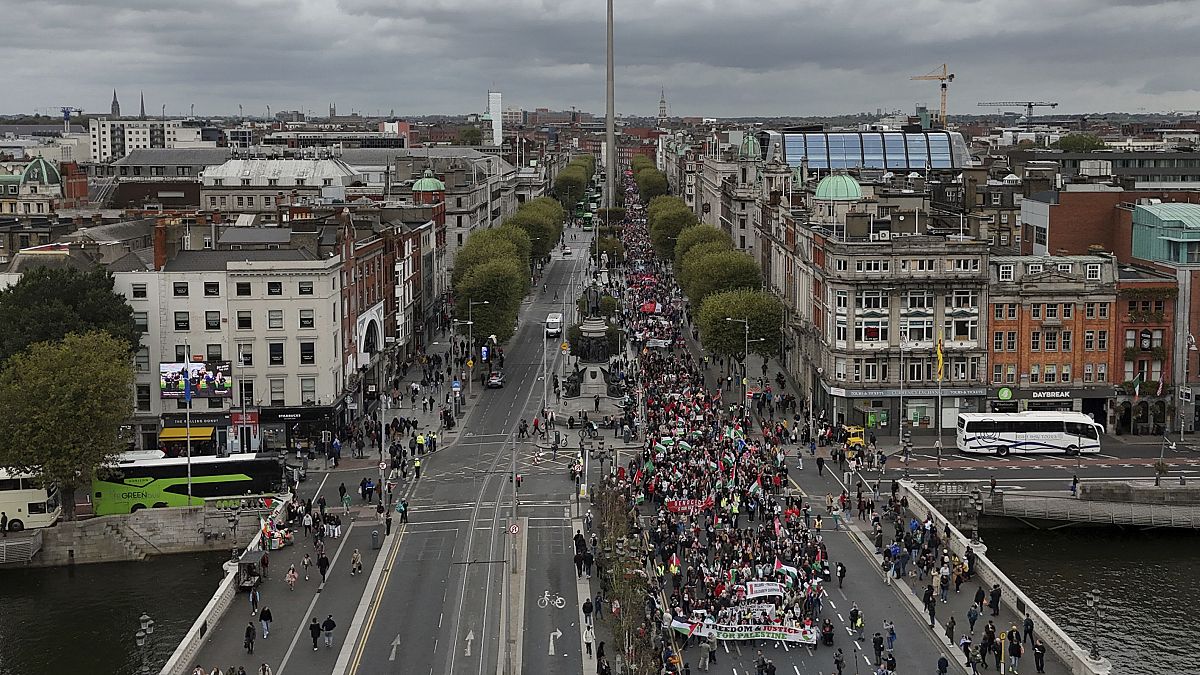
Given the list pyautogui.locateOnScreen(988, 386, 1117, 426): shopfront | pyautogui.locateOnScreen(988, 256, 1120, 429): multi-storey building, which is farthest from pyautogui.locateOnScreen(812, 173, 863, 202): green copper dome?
pyautogui.locateOnScreen(988, 386, 1117, 426): shopfront

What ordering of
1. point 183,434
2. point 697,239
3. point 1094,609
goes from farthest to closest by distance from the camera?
point 697,239
point 183,434
point 1094,609

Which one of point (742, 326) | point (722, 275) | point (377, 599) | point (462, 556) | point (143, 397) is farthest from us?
point (722, 275)

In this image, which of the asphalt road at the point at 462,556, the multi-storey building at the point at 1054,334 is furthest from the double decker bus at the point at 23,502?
the multi-storey building at the point at 1054,334

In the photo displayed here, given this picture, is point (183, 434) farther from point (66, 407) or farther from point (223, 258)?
point (66, 407)

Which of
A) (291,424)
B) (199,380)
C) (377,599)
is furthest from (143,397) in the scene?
(377,599)

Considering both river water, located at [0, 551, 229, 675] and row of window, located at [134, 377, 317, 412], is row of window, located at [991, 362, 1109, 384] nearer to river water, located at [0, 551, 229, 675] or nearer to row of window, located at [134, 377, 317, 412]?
row of window, located at [134, 377, 317, 412]

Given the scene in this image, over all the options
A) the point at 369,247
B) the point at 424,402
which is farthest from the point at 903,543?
the point at 369,247
